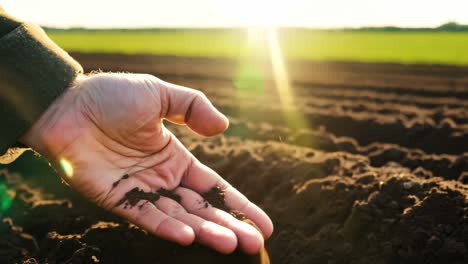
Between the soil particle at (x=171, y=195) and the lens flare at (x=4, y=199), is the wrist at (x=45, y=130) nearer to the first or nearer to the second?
the soil particle at (x=171, y=195)

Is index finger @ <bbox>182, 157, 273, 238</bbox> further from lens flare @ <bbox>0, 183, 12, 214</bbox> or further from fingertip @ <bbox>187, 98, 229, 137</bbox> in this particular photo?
lens flare @ <bbox>0, 183, 12, 214</bbox>

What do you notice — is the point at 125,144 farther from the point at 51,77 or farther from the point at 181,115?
the point at 51,77

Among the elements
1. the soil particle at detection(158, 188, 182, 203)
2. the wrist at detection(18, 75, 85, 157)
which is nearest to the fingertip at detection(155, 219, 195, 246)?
the soil particle at detection(158, 188, 182, 203)

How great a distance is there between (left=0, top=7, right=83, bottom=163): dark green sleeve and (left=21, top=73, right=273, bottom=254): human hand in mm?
86

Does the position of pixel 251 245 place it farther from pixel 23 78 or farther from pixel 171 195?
pixel 23 78

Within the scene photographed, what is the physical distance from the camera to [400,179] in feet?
11.4

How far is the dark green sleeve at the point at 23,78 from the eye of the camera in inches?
120

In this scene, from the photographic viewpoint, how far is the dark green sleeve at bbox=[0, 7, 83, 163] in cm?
306

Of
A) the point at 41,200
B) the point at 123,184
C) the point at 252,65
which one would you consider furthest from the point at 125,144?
the point at 252,65

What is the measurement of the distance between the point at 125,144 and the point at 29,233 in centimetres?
111

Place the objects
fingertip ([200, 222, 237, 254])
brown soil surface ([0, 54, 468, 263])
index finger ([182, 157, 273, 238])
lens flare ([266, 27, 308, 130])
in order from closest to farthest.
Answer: fingertip ([200, 222, 237, 254])
index finger ([182, 157, 273, 238])
brown soil surface ([0, 54, 468, 263])
lens flare ([266, 27, 308, 130])

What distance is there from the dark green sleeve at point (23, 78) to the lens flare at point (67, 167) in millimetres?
283

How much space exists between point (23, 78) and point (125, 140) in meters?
0.68

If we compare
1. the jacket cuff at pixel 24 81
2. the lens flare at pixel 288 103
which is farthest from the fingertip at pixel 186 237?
the lens flare at pixel 288 103
